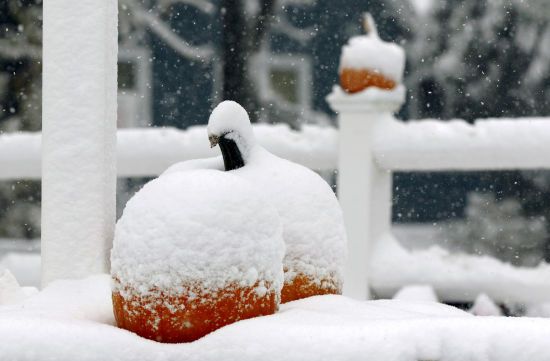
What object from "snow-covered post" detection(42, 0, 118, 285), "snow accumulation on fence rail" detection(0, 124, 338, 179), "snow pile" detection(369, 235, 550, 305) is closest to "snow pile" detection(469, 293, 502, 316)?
"snow pile" detection(369, 235, 550, 305)

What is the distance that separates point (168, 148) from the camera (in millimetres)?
3578

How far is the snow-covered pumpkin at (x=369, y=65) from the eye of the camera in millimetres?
3545

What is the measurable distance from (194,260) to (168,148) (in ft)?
8.07

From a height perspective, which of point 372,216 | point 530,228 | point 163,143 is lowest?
point 530,228

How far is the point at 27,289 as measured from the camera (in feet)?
5.51

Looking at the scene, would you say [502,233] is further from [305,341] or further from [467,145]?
[305,341]

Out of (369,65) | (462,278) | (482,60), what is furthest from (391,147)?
(482,60)

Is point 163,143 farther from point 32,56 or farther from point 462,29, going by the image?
point 462,29

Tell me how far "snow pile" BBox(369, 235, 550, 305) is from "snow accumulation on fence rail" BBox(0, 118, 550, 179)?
39cm

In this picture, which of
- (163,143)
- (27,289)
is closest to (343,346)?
(27,289)

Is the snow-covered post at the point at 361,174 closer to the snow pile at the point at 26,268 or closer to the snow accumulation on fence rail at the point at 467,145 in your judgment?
the snow accumulation on fence rail at the point at 467,145

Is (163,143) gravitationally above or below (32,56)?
below

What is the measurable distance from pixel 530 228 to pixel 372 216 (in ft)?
13.9

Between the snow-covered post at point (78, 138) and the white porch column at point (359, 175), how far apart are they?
1852 mm
